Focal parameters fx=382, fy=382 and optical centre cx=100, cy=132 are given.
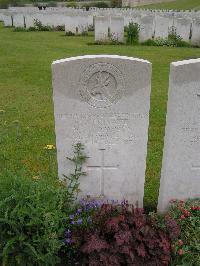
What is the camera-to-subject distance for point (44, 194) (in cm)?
343

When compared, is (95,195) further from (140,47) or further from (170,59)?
(140,47)

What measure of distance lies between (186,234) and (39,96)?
17.5 ft

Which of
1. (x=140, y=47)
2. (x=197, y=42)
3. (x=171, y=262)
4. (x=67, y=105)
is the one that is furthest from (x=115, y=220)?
(x=197, y=42)

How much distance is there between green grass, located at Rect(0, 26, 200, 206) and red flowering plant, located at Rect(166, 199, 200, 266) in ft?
1.84

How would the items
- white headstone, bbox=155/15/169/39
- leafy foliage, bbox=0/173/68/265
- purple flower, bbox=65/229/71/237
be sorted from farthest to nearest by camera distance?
white headstone, bbox=155/15/169/39 < purple flower, bbox=65/229/71/237 < leafy foliage, bbox=0/173/68/265

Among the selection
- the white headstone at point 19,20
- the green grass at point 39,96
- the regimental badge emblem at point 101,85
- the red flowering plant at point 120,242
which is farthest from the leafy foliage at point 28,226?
the white headstone at point 19,20

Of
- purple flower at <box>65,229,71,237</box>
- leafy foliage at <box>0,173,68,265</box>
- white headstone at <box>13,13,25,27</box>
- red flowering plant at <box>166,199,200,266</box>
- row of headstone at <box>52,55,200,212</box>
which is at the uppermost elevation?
white headstone at <box>13,13,25,27</box>

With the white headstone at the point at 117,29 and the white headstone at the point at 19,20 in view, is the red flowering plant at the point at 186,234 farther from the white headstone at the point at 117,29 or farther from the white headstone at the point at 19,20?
the white headstone at the point at 19,20

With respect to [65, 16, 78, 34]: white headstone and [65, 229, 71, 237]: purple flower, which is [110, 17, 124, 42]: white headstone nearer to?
[65, 16, 78, 34]: white headstone

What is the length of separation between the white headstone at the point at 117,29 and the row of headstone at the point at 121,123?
11240 mm

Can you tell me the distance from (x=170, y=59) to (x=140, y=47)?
2.47 metres

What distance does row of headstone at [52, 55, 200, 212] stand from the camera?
3.56 m

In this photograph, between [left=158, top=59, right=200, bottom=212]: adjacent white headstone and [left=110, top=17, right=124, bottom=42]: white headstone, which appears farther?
[left=110, top=17, right=124, bottom=42]: white headstone

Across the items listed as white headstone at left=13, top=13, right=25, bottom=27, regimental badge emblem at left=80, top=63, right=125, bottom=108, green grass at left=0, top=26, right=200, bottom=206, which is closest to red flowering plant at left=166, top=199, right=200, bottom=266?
green grass at left=0, top=26, right=200, bottom=206
